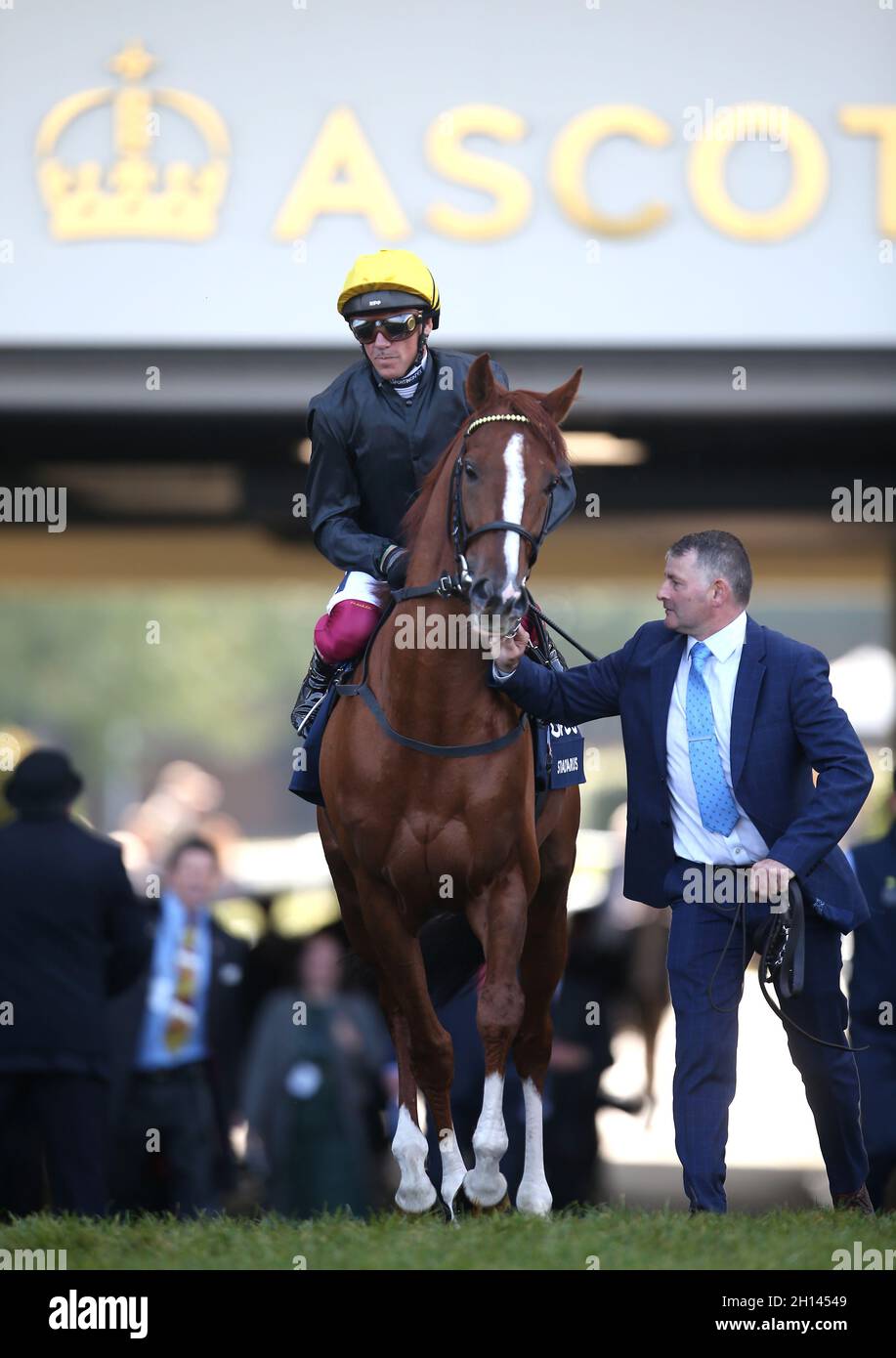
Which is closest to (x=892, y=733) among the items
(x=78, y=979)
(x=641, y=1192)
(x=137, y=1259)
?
(x=641, y=1192)

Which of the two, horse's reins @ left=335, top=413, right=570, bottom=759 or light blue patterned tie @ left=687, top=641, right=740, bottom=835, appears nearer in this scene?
horse's reins @ left=335, top=413, right=570, bottom=759

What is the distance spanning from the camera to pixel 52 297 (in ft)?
33.1

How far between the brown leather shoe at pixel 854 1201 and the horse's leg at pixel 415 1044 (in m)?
1.20

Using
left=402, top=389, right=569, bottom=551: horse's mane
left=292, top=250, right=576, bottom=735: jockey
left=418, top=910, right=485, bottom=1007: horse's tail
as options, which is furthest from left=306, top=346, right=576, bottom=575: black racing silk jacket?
left=418, top=910, right=485, bottom=1007: horse's tail

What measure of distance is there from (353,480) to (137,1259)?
2.39 m

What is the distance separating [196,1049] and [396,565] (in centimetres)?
331

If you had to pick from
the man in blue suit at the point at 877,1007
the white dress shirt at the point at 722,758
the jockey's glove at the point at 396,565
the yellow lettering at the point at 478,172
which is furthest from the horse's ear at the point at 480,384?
the yellow lettering at the point at 478,172

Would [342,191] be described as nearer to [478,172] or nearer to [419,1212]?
[478,172]

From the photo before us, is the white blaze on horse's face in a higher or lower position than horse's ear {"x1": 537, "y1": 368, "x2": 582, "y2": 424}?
lower

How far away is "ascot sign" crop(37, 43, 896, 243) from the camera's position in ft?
32.8

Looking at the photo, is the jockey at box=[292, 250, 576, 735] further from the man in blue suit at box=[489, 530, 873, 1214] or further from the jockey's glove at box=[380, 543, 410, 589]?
the man in blue suit at box=[489, 530, 873, 1214]

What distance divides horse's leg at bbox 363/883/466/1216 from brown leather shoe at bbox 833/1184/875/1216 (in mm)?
1204

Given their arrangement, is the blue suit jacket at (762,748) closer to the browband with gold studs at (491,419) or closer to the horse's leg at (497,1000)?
the horse's leg at (497,1000)

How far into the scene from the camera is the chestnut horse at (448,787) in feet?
17.5
